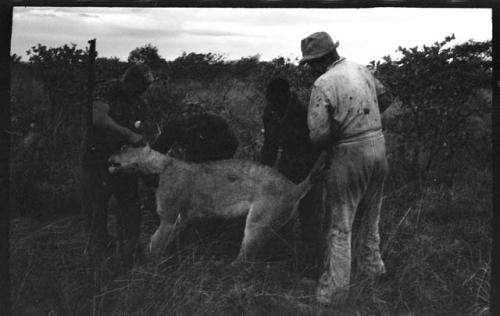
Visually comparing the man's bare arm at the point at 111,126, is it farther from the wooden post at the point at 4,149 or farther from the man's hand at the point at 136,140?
the wooden post at the point at 4,149

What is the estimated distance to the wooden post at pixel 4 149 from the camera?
4047mm

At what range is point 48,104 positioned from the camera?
10203mm

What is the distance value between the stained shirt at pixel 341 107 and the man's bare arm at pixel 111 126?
1997mm

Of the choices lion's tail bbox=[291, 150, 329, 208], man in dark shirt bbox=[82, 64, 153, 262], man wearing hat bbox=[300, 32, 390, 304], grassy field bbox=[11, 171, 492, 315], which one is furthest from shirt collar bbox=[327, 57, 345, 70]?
man in dark shirt bbox=[82, 64, 153, 262]

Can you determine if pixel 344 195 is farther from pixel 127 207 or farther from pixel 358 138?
pixel 127 207

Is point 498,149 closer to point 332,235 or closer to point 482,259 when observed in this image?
point 332,235

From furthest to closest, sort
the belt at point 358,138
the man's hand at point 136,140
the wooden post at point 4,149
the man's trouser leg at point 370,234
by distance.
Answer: the man's hand at point 136,140 < the man's trouser leg at point 370,234 < the belt at point 358,138 < the wooden post at point 4,149

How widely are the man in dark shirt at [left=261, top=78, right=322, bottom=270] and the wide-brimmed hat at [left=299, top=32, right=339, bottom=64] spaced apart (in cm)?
96

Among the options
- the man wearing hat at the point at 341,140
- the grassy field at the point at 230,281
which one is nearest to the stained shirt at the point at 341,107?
the man wearing hat at the point at 341,140

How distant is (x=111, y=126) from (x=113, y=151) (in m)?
0.30

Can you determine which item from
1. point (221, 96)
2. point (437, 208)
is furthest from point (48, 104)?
point (437, 208)

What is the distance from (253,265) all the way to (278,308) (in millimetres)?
751

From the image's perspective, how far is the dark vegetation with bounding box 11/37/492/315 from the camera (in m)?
5.03

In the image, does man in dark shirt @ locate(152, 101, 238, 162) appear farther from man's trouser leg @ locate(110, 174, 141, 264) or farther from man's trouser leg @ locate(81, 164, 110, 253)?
man's trouser leg @ locate(81, 164, 110, 253)
